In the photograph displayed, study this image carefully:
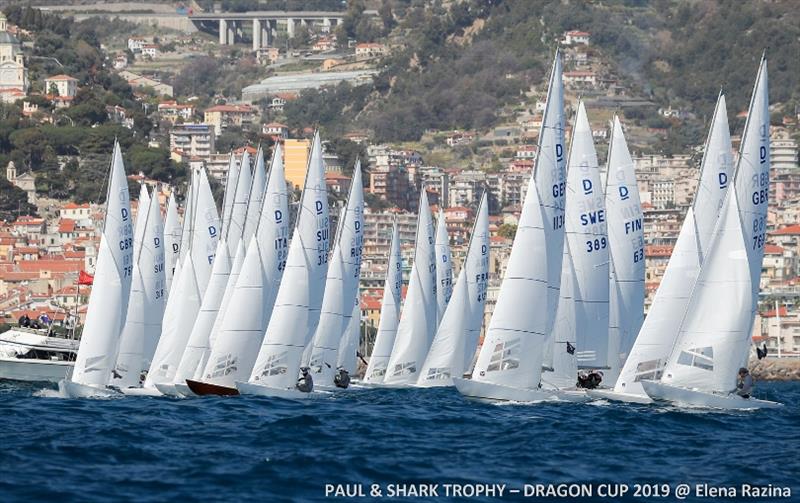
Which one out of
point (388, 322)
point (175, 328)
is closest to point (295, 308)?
point (175, 328)

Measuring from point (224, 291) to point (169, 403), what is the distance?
5.66 metres

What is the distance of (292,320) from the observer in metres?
43.3

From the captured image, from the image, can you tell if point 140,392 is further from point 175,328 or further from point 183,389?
point 175,328

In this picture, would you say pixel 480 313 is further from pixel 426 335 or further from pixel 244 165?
pixel 244 165

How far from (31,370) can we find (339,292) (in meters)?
10.2

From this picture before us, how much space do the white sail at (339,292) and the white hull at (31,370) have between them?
25.4 feet

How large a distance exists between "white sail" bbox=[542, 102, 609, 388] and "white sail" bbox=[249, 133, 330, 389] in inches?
197

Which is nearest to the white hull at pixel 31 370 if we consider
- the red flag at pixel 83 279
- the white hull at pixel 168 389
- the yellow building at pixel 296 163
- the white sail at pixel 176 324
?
the white sail at pixel 176 324

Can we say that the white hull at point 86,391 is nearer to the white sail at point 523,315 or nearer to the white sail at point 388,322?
the white sail at point 523,315

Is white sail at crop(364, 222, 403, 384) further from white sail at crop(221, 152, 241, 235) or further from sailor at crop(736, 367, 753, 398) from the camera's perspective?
sailor at crop(736, 367, 753, 398)

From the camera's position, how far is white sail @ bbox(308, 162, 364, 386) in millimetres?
47562

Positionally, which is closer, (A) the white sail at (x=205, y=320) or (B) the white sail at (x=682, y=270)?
(B) the white sail at (x=682, y=270)

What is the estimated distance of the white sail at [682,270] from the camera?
4084 centimetres

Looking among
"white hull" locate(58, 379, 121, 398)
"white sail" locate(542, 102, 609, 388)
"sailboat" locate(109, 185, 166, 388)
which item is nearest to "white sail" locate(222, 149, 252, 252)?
"sailboat" locate(109, 185, 166, 388)
